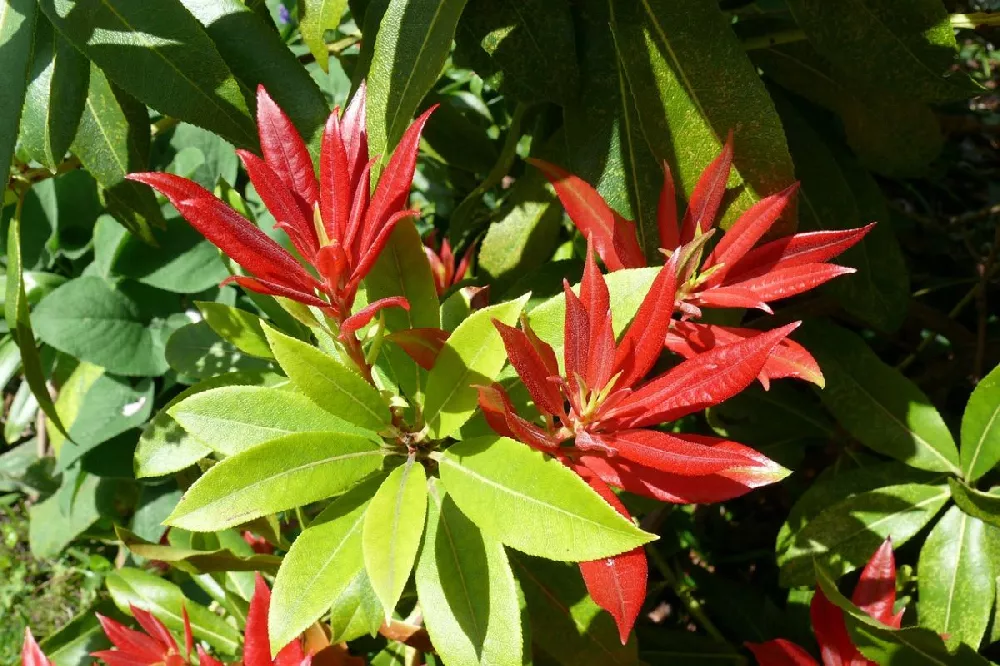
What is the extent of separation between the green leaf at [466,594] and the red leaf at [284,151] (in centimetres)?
34

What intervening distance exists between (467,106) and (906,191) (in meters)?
1.22

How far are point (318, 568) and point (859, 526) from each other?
0.79 m

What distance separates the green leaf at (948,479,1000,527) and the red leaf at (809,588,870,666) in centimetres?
24

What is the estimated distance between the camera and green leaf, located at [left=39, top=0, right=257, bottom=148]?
795 mm

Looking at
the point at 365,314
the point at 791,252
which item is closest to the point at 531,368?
the point at 365,314

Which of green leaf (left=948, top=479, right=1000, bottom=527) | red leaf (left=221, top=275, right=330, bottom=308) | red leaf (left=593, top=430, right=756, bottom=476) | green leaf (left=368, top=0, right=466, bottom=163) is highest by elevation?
green leaf (left=368, top=0, right=466, bottom=163)

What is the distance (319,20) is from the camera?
2.93ft

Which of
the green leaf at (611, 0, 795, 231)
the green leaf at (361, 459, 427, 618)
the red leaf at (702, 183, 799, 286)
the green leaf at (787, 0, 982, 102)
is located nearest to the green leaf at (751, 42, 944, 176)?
the green leaf at (787, 0, 982, 102)

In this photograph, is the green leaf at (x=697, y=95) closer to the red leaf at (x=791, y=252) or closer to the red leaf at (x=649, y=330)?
the red leaf at (x=791, y=252)

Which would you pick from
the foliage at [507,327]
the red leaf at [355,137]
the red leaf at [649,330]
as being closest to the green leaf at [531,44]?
the foliage at [507,327]

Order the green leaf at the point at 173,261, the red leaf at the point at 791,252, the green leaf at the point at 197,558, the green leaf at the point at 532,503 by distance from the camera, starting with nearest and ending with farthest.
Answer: the green leaf at the point at 532,503 < the red leaf at the point at 791,252 < the green leaf at the point at 197,558 < the green leaf at the point at 173,261

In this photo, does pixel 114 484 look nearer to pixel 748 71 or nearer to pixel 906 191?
pixel 748 71

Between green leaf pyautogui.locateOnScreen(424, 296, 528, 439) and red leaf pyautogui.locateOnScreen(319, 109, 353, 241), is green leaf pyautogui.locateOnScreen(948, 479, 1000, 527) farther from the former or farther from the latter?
red leaf pyautogui.locateOnScreen(319, 109, 353, 241)

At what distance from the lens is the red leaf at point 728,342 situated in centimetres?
79
